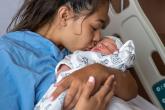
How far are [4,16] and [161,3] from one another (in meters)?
0.95

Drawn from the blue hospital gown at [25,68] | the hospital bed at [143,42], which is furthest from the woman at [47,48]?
the hospital bed at [143,42]

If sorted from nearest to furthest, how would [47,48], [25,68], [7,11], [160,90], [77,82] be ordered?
[77,82], [25,68], [47,48], [160,90], [7,11]

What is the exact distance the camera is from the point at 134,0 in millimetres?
1659

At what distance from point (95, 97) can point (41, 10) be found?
0.51 m

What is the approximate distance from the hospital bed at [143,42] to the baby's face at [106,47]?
311mm

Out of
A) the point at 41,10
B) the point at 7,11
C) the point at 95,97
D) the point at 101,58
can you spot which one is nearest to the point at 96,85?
the point at 95,97

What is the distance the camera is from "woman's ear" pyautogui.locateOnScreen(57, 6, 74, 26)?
53.7 inches

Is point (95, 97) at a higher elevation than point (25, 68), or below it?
below

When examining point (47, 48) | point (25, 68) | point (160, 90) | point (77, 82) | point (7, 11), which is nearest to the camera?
point (77, 82)

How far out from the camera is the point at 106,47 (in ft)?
4.47

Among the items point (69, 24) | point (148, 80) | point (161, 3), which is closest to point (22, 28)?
point (69, 24)

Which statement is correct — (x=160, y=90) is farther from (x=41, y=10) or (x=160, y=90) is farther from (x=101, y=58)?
(x=41, y=10)

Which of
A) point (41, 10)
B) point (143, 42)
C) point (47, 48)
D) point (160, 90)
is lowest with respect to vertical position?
point (160, 90)

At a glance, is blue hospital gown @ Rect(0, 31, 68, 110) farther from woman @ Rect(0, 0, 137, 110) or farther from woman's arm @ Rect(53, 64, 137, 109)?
woman's arm @ Rect(53, 64, 137, 109)
